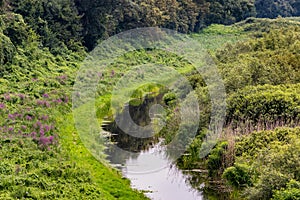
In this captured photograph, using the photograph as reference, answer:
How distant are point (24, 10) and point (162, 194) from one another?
24.2 metres

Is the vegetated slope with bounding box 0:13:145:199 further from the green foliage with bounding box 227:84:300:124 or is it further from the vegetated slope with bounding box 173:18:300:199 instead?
the green foliage with bounding box 227:84:300:124

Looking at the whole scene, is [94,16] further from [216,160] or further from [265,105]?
[216,160]

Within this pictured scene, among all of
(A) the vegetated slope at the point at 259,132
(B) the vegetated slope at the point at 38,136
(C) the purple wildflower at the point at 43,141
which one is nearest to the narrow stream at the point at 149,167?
(B) the vegetated slope at the point at 38,136

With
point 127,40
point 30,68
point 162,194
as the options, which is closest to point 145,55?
point 127,40

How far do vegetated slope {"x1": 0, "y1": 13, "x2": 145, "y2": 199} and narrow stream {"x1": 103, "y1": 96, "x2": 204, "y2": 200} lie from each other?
903 mm

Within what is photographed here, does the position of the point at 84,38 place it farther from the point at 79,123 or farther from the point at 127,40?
the point at 79,123

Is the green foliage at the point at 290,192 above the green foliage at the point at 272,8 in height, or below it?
below

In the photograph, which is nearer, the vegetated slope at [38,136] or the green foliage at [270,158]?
the green foliage at [270,158]

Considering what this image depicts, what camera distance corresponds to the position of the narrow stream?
19.3 metres

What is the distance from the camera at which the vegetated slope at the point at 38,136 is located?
16.3 metres

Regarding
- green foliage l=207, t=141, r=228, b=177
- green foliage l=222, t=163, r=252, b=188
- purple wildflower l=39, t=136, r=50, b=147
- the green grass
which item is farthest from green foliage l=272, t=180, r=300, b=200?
purple wildflower l=39, t=136, r=50, b=147

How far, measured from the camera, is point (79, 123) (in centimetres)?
2561

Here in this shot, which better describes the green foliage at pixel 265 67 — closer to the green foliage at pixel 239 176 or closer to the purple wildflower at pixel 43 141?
the green foliage at pixel 239 176

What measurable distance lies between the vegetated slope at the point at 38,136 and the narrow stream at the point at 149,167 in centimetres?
90
